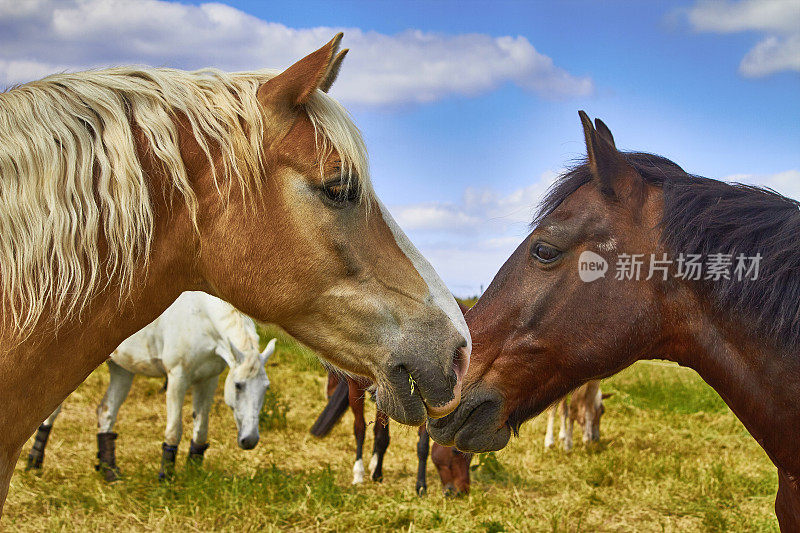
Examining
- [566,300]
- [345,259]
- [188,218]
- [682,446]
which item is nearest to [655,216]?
[566,300]

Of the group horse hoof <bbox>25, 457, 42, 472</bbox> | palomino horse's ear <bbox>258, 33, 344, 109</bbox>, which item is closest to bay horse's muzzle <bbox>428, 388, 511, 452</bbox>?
palomino horse's ear <bbox>258, 33, 344, 109</bbox>

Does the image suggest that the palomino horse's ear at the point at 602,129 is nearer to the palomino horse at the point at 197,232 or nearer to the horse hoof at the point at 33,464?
the palomino horse at the point at 197,232

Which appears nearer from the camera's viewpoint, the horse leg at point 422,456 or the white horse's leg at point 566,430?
the horse leg at point 422,456

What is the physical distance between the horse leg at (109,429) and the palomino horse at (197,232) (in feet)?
15.6

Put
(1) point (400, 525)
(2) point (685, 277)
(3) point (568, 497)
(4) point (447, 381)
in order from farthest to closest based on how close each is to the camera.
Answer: (3) point (568, 497) → (1) point (400, 525) → (2) point (685, 277) → (4) point (447, 381)

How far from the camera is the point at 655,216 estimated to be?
213cm

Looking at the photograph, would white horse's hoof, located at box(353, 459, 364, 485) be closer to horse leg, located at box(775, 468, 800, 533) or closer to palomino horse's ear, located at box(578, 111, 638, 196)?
horse leg, located at box(775, 468, 800, 533)

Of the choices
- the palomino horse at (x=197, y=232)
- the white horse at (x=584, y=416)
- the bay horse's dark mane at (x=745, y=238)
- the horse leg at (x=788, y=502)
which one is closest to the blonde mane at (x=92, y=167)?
the palomino horse at (x=197, y=232)

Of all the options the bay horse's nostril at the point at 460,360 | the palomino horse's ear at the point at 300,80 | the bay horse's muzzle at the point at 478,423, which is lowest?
the bay horse's muzzle at the point at 478,423

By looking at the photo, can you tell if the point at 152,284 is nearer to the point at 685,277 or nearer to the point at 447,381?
the point at 447,381

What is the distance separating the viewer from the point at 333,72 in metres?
1.68

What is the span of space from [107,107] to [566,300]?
150 centimetres

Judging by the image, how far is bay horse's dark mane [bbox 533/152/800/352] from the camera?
194 centimetres

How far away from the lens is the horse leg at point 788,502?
2051 mm
